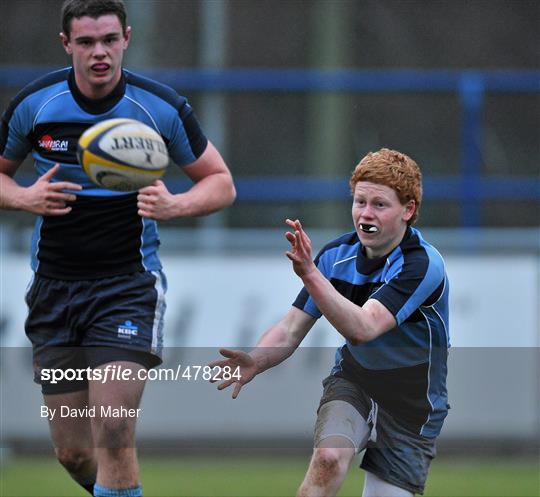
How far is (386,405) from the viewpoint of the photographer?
4914 mm

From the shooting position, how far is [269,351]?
16.0 ft

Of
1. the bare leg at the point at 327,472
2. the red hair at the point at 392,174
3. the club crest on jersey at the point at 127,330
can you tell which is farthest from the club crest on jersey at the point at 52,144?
the bare leg at the point at 327,472

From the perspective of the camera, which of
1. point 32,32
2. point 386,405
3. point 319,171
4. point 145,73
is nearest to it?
point 386,405

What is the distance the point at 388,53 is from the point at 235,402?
6.53 m

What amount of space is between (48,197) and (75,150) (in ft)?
0.82

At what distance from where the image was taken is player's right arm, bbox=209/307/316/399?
479 cm

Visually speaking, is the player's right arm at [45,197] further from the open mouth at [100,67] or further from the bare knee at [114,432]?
the bare knee at [114,432]

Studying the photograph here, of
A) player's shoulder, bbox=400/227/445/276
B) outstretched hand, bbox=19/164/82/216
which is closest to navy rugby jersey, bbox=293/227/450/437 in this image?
player's shoulder, bbox=400/227/445/276

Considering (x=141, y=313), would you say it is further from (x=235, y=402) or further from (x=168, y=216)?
(x=235, y=402)

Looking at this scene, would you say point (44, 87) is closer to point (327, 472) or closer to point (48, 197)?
point (48, 197)

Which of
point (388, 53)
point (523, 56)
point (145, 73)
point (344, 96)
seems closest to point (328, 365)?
point (145, 73)

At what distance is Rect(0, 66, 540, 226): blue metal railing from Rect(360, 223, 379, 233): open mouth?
4962 millimetres

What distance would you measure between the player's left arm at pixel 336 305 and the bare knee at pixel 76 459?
1.44 m

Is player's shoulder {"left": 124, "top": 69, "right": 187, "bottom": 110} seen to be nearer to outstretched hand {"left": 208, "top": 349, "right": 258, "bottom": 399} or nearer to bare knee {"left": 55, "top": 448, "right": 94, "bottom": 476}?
outstretched hand {"left": 208, "top": 349, "right": 258, "bottom": 399}
